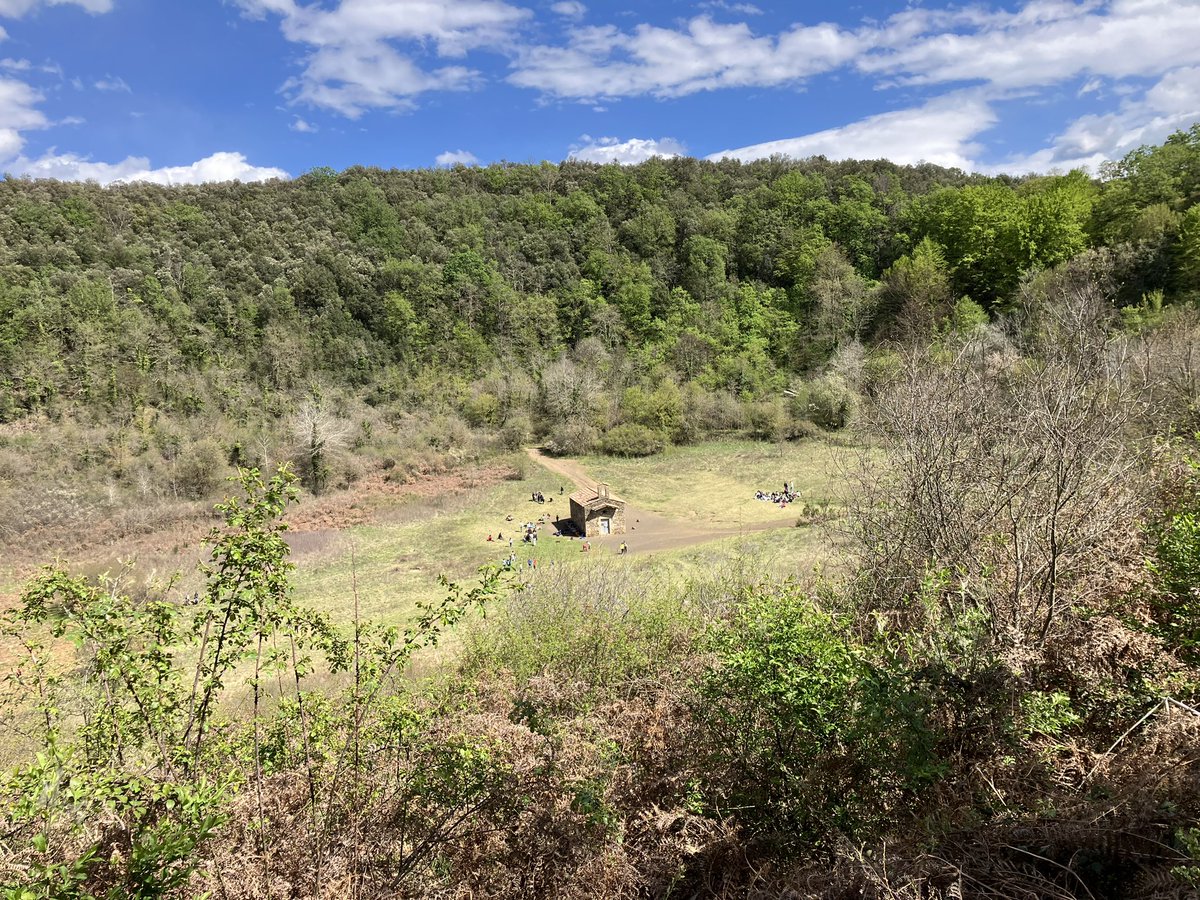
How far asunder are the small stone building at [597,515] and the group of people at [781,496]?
330 inches

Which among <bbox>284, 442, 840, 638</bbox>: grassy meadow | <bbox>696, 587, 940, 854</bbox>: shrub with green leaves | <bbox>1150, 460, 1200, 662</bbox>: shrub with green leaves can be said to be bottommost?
<bbox>284, 442, 840, 638</bbox>: grassy meadow

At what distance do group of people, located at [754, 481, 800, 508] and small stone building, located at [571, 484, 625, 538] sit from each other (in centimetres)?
838

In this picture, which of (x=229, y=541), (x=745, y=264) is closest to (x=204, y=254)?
(x=745, y=264)

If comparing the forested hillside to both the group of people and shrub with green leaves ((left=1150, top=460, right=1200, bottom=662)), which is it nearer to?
the group of people

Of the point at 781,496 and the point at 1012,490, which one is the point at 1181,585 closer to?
the point at 1012,490

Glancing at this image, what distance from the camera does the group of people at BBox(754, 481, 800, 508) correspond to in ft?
107

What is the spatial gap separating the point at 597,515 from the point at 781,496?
34.9 feet

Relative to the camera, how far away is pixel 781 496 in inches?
1297

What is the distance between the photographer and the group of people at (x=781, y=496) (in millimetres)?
32500

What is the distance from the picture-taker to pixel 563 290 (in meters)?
65.3

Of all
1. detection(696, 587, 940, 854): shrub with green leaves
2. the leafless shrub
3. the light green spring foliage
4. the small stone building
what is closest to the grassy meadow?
the small stone building

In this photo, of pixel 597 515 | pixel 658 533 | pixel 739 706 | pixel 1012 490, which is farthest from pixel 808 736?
pixel 597 515

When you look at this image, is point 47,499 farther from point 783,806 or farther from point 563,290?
point 563,290

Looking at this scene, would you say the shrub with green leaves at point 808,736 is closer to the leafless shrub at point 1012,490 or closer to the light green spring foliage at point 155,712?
the leafless shrub at point 1012,490
